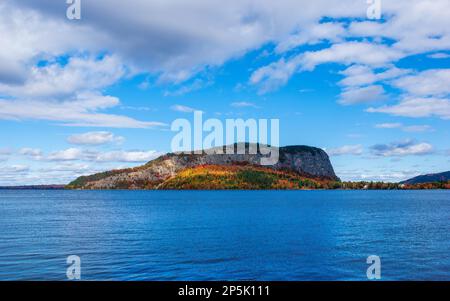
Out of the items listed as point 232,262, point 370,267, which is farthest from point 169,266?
point 370,267

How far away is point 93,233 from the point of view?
85250 mm

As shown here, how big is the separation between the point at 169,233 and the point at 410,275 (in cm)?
5268

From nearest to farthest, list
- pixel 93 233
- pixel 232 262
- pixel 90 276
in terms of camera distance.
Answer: pixel 90 276 < pixel 232 262 < pixel 93 233

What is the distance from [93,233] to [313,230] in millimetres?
51091

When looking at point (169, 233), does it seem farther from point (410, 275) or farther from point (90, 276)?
point (410, 275)
